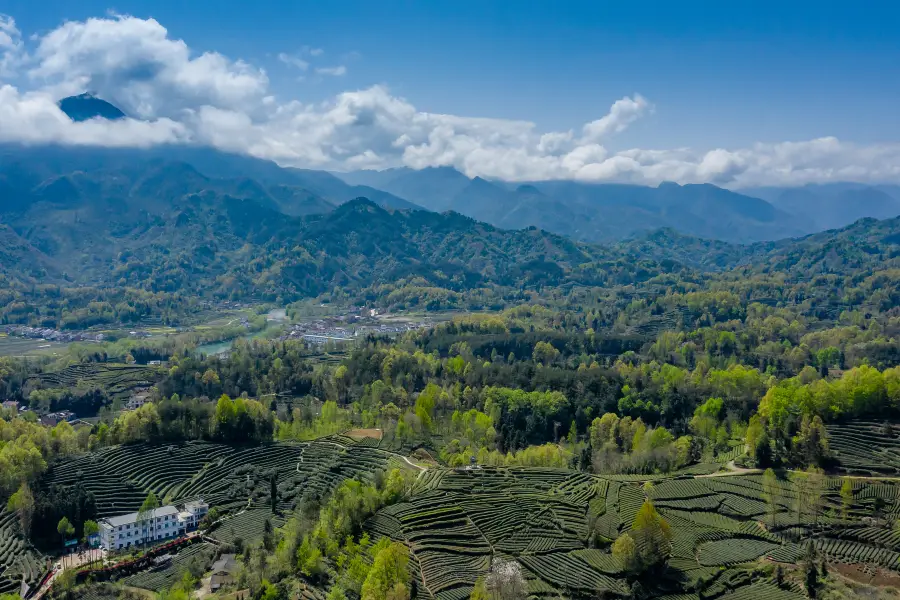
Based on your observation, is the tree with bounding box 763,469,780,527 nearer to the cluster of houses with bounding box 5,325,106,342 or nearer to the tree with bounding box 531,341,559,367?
the tree with bounding box 531,341,559,367

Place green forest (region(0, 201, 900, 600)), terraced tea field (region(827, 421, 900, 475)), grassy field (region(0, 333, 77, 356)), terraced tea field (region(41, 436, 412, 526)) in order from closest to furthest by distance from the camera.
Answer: green forest (region(0, 201, 900, 600)), terraced tea field (region(827, 421, 900, 475)), terraced tea field (region(41, 436, 412, 526)), grassy field (region(0, 333, 77, 356))

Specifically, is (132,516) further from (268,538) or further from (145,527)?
(268,538)

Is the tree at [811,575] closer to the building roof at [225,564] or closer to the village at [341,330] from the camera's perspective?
the building roof at [225,564]

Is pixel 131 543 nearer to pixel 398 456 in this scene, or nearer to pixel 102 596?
pixel 102 596

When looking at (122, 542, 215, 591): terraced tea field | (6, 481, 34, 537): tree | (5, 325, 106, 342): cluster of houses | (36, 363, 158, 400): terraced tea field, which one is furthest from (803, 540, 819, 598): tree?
(5, 325, 106, 342): cluster of houses

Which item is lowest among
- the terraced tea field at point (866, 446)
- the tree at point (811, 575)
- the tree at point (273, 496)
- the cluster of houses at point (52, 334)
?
the cluster of houses at point (52, 334)

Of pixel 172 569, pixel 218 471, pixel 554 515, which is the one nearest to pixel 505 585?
pixel 554 515

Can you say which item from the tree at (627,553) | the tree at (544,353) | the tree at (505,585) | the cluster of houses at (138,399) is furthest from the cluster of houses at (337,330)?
the tree at (505,585)
